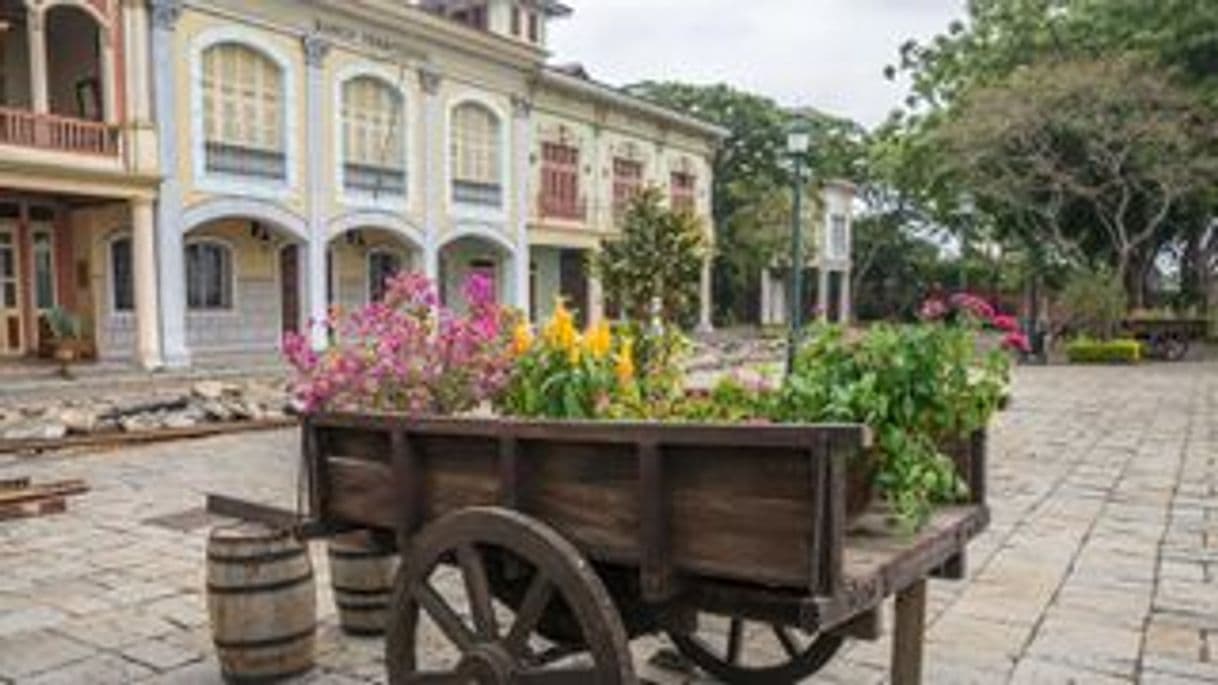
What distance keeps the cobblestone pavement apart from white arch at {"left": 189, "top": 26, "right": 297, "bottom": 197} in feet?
31.7

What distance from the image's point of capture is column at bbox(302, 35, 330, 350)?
2066 centimetres

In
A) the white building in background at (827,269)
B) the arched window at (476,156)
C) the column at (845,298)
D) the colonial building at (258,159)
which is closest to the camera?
the colonial building at (258,159)

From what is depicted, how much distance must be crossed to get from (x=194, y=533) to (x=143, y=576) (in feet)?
3.55

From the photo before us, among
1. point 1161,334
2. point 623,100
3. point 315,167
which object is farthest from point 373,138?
point 1161,334

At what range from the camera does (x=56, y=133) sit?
1647cm

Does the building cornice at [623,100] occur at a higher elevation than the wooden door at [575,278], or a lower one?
higher

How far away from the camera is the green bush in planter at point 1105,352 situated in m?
23.0

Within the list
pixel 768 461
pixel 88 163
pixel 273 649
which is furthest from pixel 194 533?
pixel 88 163

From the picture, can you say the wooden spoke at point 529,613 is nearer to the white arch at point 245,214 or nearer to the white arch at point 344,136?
the white arch at point 245,214

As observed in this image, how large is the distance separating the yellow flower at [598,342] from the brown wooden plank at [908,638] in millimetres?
1145

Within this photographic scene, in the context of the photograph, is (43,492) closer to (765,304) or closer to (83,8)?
(83,8)

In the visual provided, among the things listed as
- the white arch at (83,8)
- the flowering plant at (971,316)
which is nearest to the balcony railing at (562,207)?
the white arch at (83,8)

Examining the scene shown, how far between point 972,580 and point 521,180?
2199 cm

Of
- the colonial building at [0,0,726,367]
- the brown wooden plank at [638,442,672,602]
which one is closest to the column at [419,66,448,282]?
the colonial building at [0,0,726,367]
